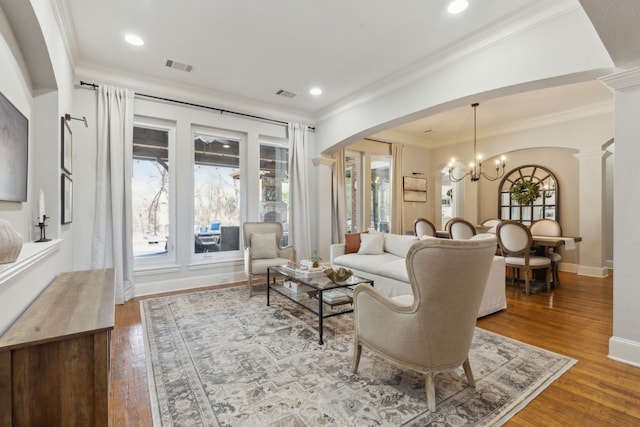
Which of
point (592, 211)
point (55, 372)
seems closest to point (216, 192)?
point (55, 372)

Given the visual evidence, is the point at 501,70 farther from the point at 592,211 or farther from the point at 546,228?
the point at 592,211

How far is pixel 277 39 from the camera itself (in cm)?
310

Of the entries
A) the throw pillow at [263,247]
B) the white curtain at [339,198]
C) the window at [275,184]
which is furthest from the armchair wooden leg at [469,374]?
the white curtain at [339,198]

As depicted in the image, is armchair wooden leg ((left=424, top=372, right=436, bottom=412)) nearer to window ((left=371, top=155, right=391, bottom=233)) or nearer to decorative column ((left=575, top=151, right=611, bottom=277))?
window ((left=371, top=155, right=391, bottom=233))

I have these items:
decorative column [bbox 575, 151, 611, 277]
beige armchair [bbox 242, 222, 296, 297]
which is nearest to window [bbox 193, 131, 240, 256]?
beige armchair [bbox 242, 222, 296, 297]

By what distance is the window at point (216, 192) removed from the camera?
4.66 metres

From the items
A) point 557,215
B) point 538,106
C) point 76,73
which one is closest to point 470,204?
point 557,215

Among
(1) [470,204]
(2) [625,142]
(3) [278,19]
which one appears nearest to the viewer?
(2) [625,142]

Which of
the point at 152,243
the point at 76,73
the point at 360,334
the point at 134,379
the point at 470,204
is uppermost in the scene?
the point at 76,73

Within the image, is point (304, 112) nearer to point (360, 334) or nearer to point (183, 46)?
point (183, 46)

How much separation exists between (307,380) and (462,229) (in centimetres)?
374

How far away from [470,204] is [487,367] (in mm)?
5493

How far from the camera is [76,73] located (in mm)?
3564

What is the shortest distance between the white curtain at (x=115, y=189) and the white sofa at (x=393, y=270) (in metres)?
2.90
